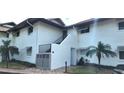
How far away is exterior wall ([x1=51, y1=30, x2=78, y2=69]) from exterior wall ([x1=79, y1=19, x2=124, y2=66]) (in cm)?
37

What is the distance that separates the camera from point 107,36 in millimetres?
8203

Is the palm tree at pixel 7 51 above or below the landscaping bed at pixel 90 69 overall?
above

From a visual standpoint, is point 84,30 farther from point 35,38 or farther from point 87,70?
point 35,38

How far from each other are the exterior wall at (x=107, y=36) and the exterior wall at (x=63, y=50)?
0.37 m

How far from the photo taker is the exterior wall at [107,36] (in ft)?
26.1

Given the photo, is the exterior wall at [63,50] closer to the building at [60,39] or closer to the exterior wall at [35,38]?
the building at [60,39]

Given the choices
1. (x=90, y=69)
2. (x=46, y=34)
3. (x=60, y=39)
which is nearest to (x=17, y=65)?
(x=46, y=34)

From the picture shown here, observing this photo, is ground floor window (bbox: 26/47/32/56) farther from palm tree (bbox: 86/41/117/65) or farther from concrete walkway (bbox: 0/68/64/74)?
palm tree (bbox: 86/41/117/65)

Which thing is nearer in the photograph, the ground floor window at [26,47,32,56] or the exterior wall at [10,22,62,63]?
the ground floor window at [26,47,32,56]

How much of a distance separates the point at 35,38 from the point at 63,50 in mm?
1544

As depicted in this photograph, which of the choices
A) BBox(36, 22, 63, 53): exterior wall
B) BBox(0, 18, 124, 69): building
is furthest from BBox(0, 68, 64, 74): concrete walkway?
BBox(36, 22, 63, 53): exterior wall

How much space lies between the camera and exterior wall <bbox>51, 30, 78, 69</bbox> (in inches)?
320

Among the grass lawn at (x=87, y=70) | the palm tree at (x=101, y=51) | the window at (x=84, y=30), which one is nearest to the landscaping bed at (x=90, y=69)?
the grass lawn at (x=87, y=70)
